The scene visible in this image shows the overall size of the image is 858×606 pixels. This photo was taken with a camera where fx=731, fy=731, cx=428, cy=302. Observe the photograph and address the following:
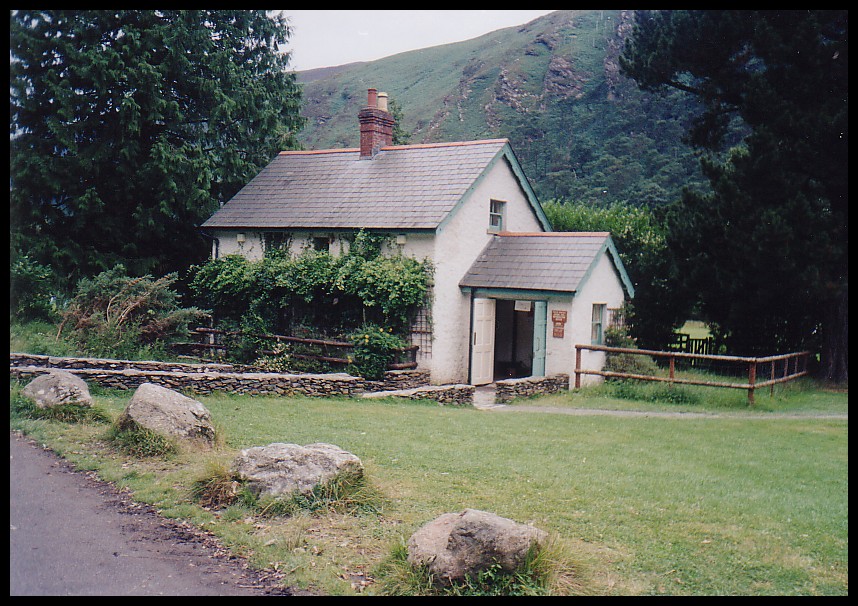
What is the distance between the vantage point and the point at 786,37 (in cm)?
1633

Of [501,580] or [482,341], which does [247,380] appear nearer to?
[482,341]

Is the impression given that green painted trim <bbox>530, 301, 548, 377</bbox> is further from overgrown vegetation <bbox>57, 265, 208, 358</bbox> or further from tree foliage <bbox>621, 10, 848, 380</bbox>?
overgrown vegetation <bbox>57, 265, 208, 358</bbox>

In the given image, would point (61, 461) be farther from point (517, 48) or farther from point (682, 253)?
point (517, 48)

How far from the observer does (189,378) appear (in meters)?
13.6

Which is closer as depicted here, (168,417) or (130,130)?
(168,417)

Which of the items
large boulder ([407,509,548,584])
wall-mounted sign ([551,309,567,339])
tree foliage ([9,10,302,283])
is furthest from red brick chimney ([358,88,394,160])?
large boulder ([407,509,548,584])

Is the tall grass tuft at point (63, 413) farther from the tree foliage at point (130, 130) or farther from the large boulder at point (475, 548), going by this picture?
the tree foliage at point (130, 130)

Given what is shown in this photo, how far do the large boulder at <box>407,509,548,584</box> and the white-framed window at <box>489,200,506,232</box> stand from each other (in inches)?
557

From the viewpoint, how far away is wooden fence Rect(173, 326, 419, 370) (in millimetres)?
17203

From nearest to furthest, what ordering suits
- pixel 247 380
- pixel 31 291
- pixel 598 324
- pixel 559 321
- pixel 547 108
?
pixel 247 380 < pixel 559 321 < pixel 598 324 < pixel 31 291 < pixel 547 108

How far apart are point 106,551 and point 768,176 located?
53.8 feet

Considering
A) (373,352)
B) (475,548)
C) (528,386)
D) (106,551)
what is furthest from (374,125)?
(475,548)

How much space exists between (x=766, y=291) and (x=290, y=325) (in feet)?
38.6

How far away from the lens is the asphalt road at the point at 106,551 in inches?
211
